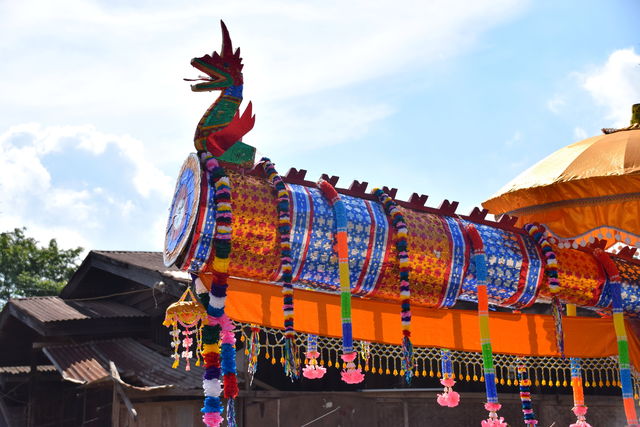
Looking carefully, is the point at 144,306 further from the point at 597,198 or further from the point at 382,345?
the point at 597,198

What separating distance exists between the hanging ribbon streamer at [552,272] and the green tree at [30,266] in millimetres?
18593

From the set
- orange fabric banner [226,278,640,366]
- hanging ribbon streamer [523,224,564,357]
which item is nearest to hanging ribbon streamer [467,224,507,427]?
orange fabric banner [226,278,640,366]

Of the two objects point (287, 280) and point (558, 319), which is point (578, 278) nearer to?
point (558, 319)

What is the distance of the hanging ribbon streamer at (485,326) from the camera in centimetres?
536

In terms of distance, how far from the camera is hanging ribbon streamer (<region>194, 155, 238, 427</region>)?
14.0 ft

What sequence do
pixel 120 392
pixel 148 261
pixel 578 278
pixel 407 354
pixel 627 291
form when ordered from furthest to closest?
pixel 148 261 → pixel 120 392 → pixel 627 291 → pixel 578 278 → pixel 407 354

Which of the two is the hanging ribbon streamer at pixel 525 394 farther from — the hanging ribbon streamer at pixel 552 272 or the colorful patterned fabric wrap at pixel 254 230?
the colorful patterned fabric wrap at pixel 254 230

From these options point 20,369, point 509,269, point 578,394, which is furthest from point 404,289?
point 20,369

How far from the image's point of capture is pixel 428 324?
5.64 m

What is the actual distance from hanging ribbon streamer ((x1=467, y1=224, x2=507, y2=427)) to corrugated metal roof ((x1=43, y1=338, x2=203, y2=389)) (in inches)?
163

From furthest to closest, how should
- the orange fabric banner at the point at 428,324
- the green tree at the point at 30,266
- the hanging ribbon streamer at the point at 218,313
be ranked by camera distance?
the green tree at the point at 30,266 < the orange fabric banner at the point at 428,324 < the hanging ribbon streamer at the point at 218,313

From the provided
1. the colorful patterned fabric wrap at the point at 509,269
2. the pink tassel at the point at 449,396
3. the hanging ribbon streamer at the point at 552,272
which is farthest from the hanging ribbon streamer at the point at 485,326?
the hanging ribbon streamer at the point at 552,272

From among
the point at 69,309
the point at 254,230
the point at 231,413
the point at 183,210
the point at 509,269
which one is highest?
the point at 69,309

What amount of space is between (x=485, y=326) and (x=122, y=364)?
549 centimetres
